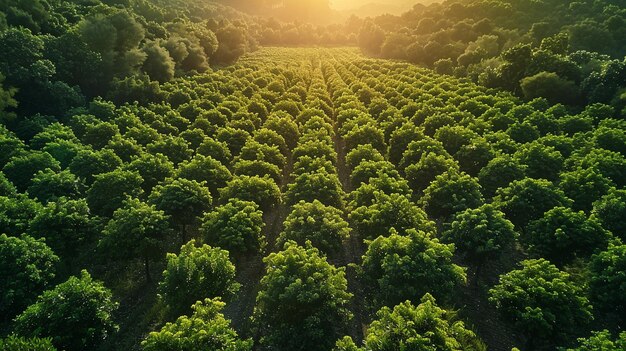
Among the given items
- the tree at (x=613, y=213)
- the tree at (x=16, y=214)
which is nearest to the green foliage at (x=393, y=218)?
the tree at (x=613, y=213)

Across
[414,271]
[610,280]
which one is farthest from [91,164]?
[610,280]

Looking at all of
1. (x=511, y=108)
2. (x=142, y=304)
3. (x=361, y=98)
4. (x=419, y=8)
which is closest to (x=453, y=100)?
(x=511, y=108)

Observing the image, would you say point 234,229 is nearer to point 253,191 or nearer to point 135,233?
→ point 253,191

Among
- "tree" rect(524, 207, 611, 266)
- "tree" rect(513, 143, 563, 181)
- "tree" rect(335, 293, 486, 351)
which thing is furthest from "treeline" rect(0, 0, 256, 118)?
"tree" rect(513, 143, 563, 181)

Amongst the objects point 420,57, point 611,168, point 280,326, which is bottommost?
point 420,57

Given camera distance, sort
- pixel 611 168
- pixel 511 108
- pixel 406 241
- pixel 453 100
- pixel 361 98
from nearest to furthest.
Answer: pixel 406 241
pixel 611 168
pixel 511 108
pixel 453 100
pixel 361 98

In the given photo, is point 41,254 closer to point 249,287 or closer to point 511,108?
point 249,287

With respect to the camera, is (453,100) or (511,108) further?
(453,100)
